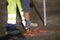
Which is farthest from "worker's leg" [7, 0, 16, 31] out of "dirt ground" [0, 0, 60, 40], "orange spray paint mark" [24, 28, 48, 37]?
"orange spray paint mark" [24, 28, 48, 37]

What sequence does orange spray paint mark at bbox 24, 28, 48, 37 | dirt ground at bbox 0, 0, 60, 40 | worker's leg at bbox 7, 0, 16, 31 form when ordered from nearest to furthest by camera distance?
dirt ground at bbox 0, 0, 60, 40 → orange spray paint mark at bbox 24, 28, 48, 37 → worker's leg at bbox 7, 0, 16, 31

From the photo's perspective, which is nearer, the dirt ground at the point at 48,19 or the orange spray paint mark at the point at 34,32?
the dirt ground at the point at 48,19

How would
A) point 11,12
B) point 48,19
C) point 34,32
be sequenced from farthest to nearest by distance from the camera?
1. point 48,19
2. point 11,12
3. point 34,32

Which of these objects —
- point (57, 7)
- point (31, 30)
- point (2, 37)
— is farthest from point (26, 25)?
point (57, 7)

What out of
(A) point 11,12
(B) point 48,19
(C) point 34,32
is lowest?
(C) point 34,32

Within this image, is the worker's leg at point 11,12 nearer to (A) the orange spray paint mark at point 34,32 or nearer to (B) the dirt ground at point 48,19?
(B) the dirt ground at point 48,19

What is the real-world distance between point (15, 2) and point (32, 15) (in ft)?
5.00

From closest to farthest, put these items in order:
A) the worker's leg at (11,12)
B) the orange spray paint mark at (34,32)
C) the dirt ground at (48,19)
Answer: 1. the dirt ground at (48,19)
2. the orange spray paint mark at (34,32)
3. the worker's leg at (11,12)

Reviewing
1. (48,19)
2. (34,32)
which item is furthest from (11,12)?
(48,19)

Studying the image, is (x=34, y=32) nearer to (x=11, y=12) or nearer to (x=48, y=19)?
(x=11, y=12)

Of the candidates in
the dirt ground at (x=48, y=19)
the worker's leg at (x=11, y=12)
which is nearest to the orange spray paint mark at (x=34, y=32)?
the dirt ground at (x=48, y=19)

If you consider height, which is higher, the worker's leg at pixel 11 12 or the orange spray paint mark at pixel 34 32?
the worker's leg at pixel 11 12

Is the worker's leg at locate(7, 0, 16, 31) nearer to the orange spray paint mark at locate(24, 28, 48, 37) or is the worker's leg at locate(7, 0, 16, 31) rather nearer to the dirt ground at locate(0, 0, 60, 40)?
the dirt ground at locate(0, 0, 60, 40)

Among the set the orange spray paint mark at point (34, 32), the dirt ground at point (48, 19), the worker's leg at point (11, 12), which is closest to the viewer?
the dirt ground at point (48, 19)
